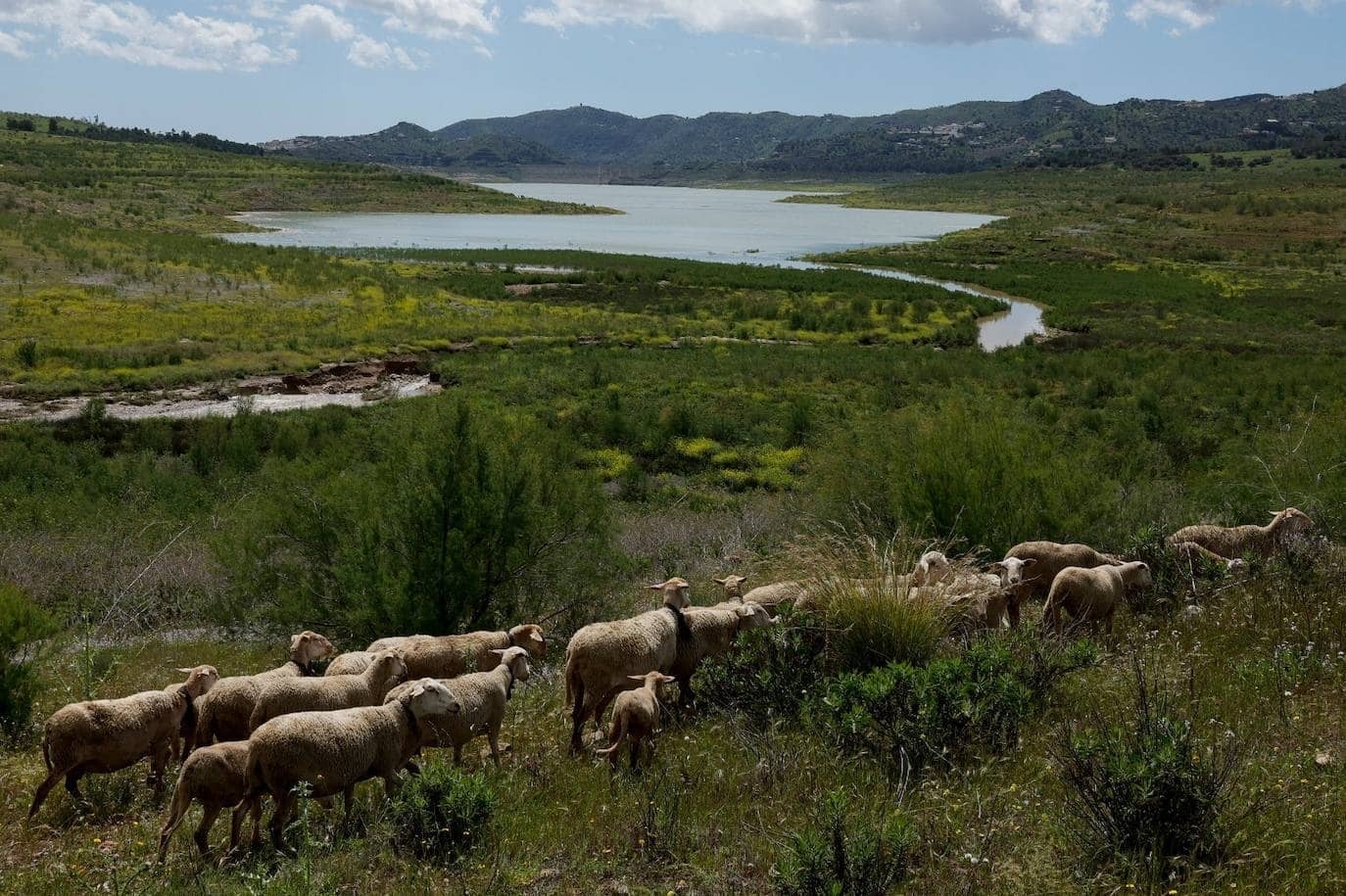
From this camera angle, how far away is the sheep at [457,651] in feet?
27.7

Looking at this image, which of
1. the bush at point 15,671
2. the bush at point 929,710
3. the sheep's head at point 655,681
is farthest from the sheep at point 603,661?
the bush at point 15,671

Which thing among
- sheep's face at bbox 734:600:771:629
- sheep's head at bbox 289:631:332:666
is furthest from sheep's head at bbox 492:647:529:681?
sheep's face at bbox 734:600:771:629

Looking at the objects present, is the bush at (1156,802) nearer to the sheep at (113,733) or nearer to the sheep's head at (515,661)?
the sheep's head at (515,661)

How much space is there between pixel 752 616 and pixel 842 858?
3700mm

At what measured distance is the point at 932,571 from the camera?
8.84m

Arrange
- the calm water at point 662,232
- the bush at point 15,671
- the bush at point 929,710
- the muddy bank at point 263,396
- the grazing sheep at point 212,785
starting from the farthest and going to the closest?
the calm water at point 662,232, the muddy bank at point 263,396, the bush at point 15,671, the bush at point 929,710, the grazing sheep at point 212,785

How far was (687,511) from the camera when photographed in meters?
20.0

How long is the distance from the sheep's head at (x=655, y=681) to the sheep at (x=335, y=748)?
1209mm

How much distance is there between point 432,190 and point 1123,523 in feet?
505

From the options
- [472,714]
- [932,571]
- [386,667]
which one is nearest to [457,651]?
[386,667]

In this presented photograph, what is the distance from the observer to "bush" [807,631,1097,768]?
6.07 m

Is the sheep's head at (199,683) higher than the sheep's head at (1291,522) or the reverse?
the reverse

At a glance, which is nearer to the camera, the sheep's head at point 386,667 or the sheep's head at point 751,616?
the sheep's head at point 386,667

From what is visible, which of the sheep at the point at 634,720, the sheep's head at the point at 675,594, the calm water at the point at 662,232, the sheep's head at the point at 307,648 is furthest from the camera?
the calm water at the point at 662,232
